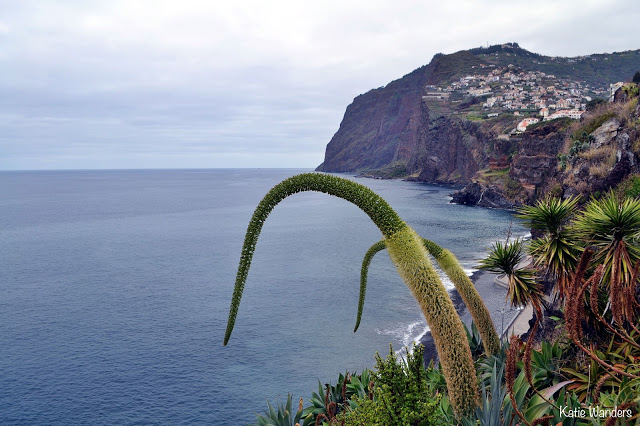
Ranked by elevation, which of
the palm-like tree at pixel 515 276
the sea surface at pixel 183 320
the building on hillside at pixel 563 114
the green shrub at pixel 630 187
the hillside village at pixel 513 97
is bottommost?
the sea surface at pixel 183 320

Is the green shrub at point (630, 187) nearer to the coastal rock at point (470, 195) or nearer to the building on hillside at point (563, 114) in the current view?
the coastal rock at point (470, 195)

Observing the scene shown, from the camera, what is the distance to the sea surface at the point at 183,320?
27516 millimetres

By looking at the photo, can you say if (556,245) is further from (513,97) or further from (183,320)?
(513,97)

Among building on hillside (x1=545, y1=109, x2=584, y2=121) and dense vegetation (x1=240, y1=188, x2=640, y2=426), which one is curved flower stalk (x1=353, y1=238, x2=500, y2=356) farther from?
building on hillside (x1=545, y1=109, x2=584, y2=121)

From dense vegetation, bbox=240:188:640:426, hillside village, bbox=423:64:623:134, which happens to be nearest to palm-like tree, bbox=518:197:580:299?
dense vegetation, bbox=240:188:640:426

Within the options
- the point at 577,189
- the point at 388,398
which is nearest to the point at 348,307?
the point at 577,189

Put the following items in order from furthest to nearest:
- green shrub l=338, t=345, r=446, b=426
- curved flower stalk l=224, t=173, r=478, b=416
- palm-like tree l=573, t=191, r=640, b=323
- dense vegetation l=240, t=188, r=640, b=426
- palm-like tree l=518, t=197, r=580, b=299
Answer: palm-like tree l=518, t=197, r=580, b=299
palm-like tree l=573, t=191, r=640, b=323
green shrub l=338, t=345, r=446, b=426
dense vegetation l=240, t=188, r=640, b=426
curved flower stalk l=224, t=173, r=478, b=416

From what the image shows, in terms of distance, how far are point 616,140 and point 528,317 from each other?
13677 millimetres

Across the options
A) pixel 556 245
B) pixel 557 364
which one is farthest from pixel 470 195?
pixel 557 364

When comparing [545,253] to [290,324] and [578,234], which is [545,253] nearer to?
[578,234]

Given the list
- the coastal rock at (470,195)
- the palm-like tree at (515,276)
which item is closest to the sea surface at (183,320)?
the palm-like tree at (515,276)

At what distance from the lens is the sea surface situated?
2752cm

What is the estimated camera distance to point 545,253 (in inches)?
456

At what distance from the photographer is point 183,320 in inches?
1567
